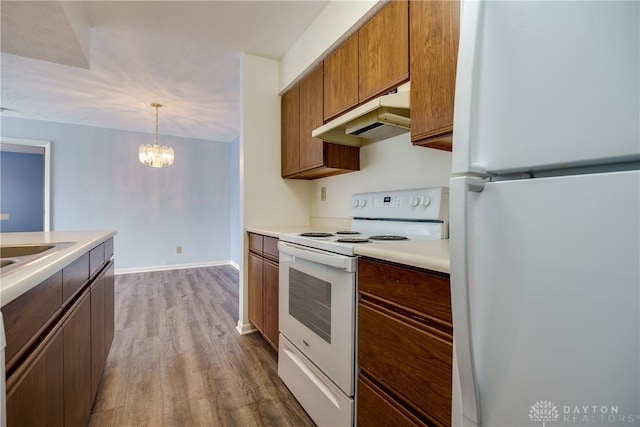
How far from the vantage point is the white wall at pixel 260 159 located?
8.05 ft

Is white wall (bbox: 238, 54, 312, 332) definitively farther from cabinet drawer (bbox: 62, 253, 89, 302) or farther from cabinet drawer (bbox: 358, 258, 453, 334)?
cabinet drawer (bbox: 358, 258, 453, 334)

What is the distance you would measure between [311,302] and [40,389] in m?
0.95

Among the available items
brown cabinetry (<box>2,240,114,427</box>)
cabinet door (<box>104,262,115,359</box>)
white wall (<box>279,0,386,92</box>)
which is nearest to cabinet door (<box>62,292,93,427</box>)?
brown cabinetry (<box>2,240,114,427</box>)

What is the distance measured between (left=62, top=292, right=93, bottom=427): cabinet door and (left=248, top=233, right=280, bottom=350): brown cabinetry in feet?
3.22

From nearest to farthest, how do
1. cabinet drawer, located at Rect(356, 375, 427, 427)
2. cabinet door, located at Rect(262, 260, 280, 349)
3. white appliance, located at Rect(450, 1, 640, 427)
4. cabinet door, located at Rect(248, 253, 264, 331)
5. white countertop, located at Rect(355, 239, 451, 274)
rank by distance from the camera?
white appliance, located at Rect(450, 1, 640, 427) < white countertop, located at Rect(355, 239, 451, 274) < cabinet drawer, located at Rect(356, 375, 427, 427) < cabinet door, located at Rect(262, 260, 280, 349) < cabinet door, located at Rect(248, 253, 264, 331)

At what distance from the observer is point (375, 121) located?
59.6 inches

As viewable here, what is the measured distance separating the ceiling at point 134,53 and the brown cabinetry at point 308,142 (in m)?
0.43

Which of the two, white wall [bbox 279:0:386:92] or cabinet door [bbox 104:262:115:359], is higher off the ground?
white wall [bbox 279:0:386:92]

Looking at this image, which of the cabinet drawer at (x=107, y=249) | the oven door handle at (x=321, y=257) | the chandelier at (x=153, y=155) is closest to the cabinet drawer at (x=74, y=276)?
the cabinet drawer at (x=107, y=249)

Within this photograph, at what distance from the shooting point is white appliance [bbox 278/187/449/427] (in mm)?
1164

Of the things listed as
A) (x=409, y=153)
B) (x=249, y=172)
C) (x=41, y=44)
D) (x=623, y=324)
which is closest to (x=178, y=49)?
(x=41, y=44)

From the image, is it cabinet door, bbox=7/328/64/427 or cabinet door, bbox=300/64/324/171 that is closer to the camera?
cabinet door, bbox=7/328/64/427

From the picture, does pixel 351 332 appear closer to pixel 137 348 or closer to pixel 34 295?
pixel 34 295

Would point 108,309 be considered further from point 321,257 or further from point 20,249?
point 321,257
